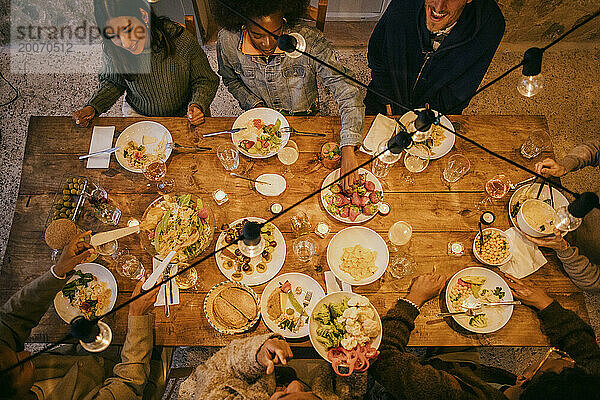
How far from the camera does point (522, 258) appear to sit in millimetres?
2172

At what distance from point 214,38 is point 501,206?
3274 mm

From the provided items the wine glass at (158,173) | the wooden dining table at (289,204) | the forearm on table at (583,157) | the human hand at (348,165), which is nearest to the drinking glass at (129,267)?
the wooden dining table at (289,204)

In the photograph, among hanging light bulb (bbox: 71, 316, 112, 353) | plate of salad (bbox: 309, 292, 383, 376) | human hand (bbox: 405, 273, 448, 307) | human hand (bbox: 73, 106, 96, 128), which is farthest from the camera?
human hand (bbox: 73, 106, 96, 128)

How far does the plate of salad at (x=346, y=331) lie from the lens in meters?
1.84

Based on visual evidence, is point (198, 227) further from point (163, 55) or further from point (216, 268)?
point (163, 55)

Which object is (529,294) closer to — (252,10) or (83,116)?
(252,10)

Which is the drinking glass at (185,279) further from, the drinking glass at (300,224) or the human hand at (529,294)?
the human hand at (529,294)

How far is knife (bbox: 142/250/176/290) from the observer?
79.7 inches

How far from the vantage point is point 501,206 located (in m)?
2.30

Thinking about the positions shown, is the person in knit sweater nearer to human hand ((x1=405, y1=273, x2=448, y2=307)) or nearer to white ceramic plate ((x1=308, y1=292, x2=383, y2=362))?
human hand ((x1=405, y1=273, x2=448, y2=307))

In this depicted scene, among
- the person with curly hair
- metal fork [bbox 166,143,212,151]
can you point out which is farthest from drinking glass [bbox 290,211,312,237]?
metal fork [bbox 166,143,212,151]

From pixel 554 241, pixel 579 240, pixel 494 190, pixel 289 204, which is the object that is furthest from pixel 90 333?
pixel 579 240

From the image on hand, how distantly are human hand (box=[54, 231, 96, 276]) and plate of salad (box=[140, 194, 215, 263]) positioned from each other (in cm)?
28

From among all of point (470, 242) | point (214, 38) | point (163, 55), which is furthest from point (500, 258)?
Answer: point (214, 38)
